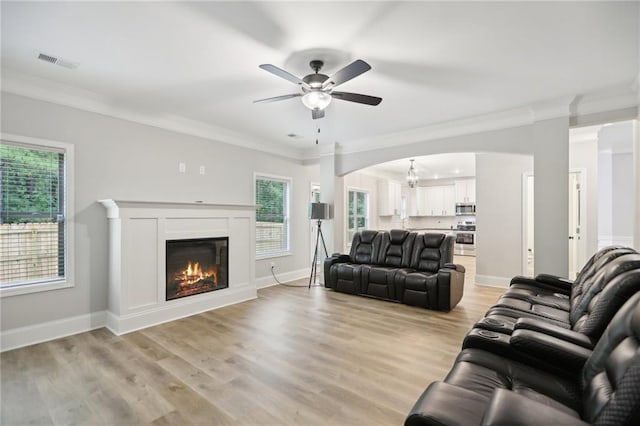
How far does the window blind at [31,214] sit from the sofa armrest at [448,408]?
3.97 metres

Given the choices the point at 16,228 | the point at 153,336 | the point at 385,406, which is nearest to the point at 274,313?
the point at 153,336

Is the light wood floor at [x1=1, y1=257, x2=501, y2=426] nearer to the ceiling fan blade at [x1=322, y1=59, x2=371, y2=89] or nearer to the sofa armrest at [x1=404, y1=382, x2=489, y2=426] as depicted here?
the sofa armrest at [x1=404, y1=382, x2=489, y2=426]

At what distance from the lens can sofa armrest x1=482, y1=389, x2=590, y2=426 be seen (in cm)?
95

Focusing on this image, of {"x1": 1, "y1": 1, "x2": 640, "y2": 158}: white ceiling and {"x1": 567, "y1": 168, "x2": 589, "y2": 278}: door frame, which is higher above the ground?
{"x1": 1, "y1": 1, "x2": 640, "y2": 158}: white ceiling

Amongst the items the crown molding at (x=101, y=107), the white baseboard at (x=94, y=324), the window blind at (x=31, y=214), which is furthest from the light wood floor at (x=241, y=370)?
the crown molding at (x=101, y=107)

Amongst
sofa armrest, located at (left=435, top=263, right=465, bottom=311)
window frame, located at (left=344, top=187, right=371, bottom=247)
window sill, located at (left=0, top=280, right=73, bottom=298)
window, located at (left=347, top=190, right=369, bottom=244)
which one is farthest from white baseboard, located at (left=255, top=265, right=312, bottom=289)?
window sill, located at (left=0, top=280, right=73, bottom=298)

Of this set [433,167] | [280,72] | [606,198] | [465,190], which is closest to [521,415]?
[280,72]

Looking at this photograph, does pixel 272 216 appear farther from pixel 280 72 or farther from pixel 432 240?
pixel 280 72

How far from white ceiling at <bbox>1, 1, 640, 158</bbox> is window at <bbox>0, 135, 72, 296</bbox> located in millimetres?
656

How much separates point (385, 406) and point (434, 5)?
9.02 ft

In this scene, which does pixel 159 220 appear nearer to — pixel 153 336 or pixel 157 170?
pixel 157 170

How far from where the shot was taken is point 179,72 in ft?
9.90

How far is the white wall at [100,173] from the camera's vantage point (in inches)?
126

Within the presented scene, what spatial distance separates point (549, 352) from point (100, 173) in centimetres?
456
